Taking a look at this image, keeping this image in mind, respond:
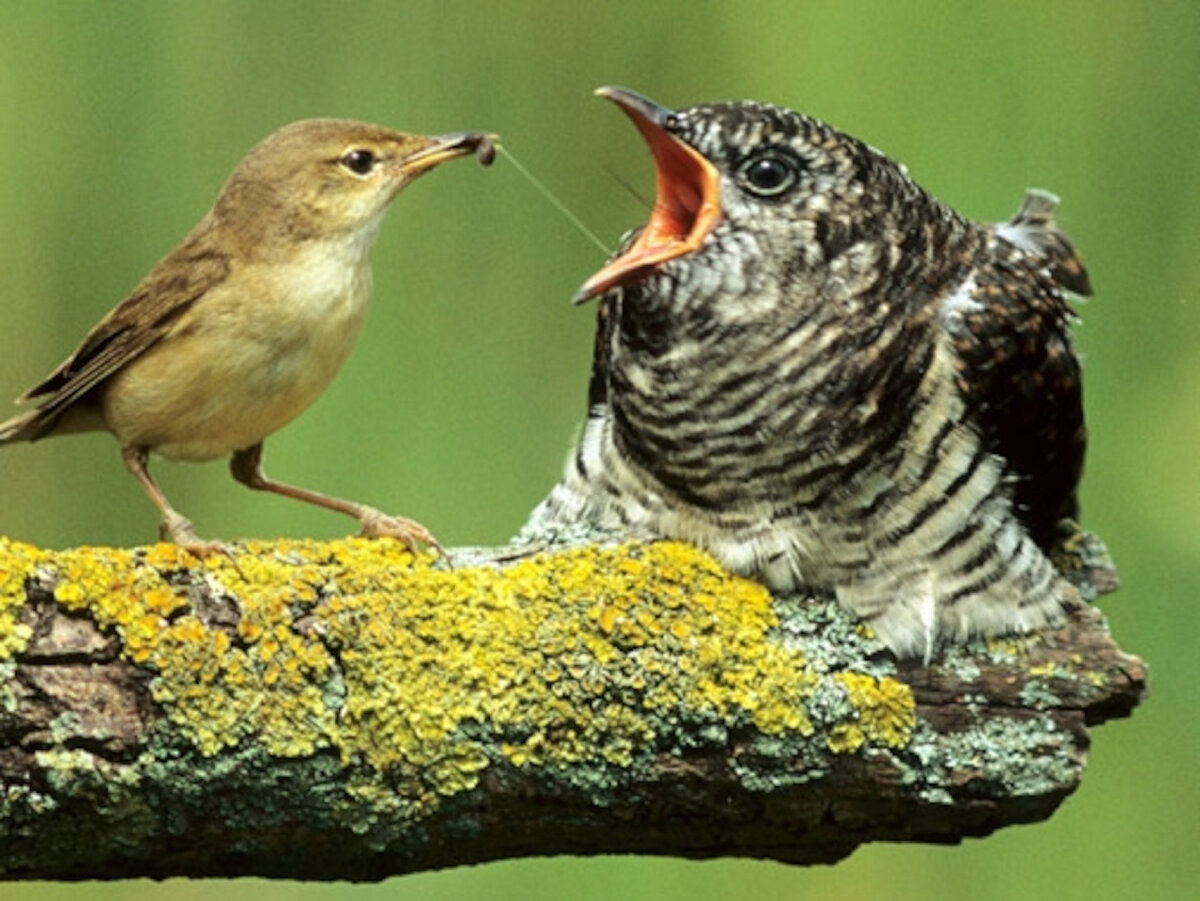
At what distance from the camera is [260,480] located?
1901 millimetres

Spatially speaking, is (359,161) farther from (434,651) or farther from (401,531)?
(434,651)

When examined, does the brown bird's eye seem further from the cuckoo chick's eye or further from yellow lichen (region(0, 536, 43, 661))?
yellow lichen (region(0, 536, 43, 661))

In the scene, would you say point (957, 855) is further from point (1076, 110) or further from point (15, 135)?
point (15, 135)

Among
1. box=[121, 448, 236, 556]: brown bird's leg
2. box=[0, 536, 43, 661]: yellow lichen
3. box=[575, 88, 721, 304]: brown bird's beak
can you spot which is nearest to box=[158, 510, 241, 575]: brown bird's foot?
box=[121, 448, 236, 556]: brown bird's leg

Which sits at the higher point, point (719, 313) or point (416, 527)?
point (719, 313)

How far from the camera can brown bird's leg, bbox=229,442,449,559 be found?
1.75 meters

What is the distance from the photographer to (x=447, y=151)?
5.77 ft

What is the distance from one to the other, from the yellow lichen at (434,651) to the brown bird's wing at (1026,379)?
26cm

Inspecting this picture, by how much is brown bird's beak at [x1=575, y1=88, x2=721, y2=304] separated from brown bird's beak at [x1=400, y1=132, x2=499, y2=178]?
11 cm

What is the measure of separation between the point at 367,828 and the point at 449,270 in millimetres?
1044

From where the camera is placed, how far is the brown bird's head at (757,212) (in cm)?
179

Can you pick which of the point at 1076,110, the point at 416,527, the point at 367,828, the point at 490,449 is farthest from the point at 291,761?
the point at 1076,110

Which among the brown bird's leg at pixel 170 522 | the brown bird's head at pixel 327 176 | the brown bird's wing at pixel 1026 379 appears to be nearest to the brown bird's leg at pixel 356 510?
the brown bird's leg at pixel 170 522

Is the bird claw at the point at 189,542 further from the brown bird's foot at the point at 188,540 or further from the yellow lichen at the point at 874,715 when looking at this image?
the yellow lichen at the point at 874,715
